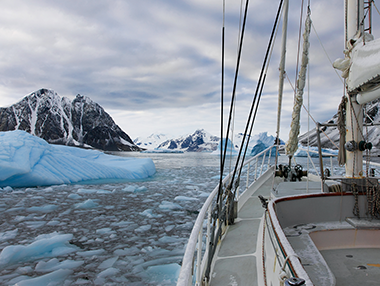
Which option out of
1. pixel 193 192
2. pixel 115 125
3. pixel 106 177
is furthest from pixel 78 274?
pixel 115 125

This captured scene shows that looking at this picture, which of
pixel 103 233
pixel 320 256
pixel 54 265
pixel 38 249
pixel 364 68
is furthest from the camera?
pixel 103 233

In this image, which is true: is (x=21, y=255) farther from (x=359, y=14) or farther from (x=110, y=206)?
(x=359, y=14)

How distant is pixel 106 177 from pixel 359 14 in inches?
547

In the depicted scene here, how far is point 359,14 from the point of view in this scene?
351 cm

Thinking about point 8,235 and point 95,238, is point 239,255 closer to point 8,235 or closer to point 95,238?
point 95,238

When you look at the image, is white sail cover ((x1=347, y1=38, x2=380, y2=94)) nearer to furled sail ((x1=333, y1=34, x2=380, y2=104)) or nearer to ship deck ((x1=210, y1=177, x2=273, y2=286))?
furled sail ((x1=333, y1=34, x2=380, y2=104))

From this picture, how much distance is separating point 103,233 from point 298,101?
5.60 m

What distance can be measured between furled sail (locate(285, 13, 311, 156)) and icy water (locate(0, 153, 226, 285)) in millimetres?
3307

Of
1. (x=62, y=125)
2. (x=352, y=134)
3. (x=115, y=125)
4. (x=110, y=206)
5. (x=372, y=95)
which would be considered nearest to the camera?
(x=372, y=95)

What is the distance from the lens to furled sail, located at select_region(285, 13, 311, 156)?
5.45 metres

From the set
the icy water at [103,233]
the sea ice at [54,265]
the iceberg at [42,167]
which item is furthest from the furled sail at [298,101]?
the iceberg at [42,167]

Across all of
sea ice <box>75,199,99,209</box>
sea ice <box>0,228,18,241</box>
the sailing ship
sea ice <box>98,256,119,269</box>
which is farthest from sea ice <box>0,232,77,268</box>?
the sailing ship

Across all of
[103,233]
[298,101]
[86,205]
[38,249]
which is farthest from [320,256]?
[86,205]

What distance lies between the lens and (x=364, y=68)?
9.20ft
